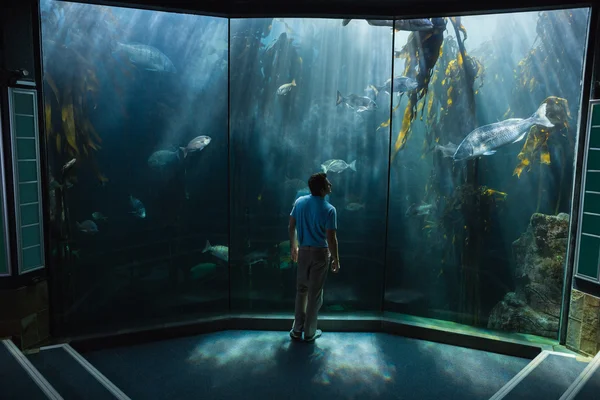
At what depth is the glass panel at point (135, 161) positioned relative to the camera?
471 centimetres

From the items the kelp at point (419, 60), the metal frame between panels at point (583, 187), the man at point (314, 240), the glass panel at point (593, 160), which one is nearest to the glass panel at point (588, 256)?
the metal frame between panels at point (583, 187)

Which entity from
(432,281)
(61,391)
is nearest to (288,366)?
(61,391)

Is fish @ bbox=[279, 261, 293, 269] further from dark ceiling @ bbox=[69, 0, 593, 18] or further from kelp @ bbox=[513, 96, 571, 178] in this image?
dark ceiling @ bbox=[69, 0, 593, 18]

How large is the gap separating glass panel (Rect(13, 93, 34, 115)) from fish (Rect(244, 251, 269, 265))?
3164 mm

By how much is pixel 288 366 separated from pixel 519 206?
349cm

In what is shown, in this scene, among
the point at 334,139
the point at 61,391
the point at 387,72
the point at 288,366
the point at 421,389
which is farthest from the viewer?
the point at 334,139

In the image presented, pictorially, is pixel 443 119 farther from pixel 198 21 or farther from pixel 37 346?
pixel 37 346

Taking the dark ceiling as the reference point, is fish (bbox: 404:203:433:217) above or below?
below

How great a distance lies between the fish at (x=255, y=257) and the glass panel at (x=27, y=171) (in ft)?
9.15

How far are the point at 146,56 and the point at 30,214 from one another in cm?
236

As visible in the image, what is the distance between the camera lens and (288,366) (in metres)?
4.22

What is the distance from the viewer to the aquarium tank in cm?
482

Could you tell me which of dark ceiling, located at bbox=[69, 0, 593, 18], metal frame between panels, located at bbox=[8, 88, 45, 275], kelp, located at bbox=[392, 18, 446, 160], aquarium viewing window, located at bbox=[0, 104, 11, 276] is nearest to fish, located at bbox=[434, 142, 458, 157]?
kelp, located at bbox=[392, 18, 446, 160]

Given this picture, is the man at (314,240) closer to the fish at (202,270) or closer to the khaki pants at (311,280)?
the khaki pants at (311,280)
